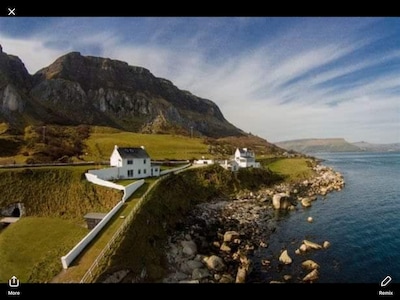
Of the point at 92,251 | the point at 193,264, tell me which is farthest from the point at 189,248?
the point at 92,251

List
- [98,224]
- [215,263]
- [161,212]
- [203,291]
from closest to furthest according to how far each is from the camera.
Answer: [203,291], [98,224], [215,263], [161,212]

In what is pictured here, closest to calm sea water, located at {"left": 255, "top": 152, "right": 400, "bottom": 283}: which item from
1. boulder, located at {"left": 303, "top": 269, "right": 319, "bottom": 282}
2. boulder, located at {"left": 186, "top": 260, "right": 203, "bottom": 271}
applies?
boulder, located at {"left": 303, "top": 269, "right": 319, "bottom": 282}

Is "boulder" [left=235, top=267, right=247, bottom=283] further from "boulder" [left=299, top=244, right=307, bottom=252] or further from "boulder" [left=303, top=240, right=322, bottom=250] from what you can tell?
"boulder" [left=303, top=240, right=322, bottom=250]
